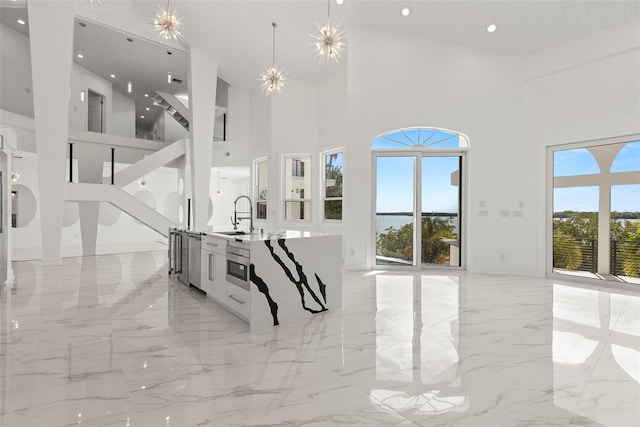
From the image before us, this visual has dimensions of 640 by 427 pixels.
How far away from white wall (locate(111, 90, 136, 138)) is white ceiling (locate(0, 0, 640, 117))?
245 centimetres

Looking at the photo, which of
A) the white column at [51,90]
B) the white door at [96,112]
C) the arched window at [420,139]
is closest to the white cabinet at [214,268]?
the arched window at [420,139]

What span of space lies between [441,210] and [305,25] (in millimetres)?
4543

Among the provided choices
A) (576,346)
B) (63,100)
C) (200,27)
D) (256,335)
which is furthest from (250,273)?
(200,27)

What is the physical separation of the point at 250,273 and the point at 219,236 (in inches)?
37.1

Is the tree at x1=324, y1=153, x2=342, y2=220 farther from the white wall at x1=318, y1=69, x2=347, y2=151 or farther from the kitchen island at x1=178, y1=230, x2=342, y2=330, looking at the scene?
the kitchen island at x1=178, y1=230, x2=342, y2=330

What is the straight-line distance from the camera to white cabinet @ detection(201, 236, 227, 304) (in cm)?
403

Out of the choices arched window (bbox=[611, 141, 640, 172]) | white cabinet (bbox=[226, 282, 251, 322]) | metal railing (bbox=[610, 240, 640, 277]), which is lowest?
white cabinet (bbox=[226, 282, 251, 322])

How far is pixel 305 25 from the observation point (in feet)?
23.0

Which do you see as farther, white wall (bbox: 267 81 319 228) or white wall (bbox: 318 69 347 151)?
white wall (bbox: 267 81 319 228)

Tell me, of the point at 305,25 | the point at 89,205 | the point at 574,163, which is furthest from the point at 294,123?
the point at 574,163

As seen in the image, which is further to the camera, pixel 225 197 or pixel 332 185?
pixel 225 197

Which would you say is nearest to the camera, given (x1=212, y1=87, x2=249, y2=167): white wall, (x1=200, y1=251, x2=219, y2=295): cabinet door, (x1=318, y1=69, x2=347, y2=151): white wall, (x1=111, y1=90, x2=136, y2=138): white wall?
(x1=200, y1=251, x2=219, y2=295): cabinet door

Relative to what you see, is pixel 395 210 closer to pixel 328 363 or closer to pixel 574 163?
pixel 574 163

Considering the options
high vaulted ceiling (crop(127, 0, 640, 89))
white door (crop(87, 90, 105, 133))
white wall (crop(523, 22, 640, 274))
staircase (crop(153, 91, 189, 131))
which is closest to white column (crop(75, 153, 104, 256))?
white door (crop(87, 90, 105, 133))
